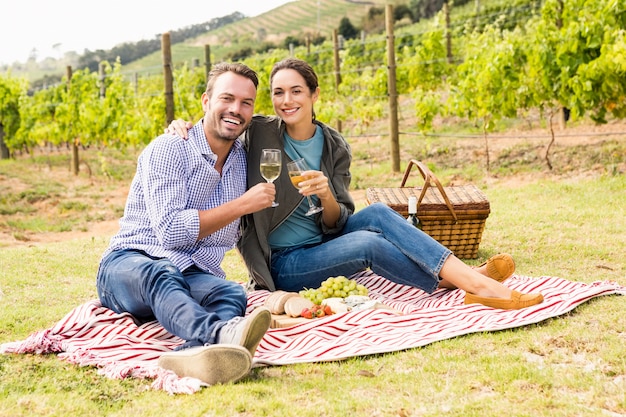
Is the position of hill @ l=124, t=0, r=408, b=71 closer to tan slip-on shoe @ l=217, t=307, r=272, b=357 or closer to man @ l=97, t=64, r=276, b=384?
man @ l=97, t=64, r=276, b=384

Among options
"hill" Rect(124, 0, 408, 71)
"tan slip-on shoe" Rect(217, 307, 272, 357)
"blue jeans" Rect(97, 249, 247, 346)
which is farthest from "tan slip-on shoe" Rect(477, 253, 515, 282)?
"hill" Rect(124, 0, 408, 71)

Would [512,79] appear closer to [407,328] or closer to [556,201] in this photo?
[556,201]

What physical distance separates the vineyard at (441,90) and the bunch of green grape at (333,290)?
5.41 meters

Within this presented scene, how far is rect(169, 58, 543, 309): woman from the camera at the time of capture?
147 inches

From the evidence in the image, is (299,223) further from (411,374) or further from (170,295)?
(411,374)

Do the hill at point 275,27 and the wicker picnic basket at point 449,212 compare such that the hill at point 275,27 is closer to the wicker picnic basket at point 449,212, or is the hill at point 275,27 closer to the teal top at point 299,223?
the wicker picnic basket at point 449,212

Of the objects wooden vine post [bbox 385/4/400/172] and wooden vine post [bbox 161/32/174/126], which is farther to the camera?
wooden vine post [bbox 385/4/400/172]

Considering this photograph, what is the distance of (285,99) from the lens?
12.8ft

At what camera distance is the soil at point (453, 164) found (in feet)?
29.2

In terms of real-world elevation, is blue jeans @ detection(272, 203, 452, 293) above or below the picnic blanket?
above

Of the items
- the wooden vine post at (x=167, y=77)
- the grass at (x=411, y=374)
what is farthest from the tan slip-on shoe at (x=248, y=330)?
the wooden vine post at (x=167, y=77)

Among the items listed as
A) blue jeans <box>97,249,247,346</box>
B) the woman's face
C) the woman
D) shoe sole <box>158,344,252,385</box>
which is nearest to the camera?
shoe sole <box>158,344,252,385</box>

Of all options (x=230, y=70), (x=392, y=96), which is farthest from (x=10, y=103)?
(x=230, y=70)

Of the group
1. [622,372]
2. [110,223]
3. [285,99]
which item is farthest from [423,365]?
[110,223]
